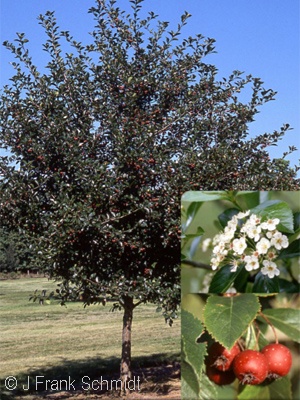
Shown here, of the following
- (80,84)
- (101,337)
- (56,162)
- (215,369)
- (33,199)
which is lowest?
(101,337)

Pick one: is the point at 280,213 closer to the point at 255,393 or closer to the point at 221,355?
the point at 221,355

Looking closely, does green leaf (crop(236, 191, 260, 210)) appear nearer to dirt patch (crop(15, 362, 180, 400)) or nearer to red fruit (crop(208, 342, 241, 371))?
red fruit (crop(208, 342, 241, 371))

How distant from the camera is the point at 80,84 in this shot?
7.91 metres

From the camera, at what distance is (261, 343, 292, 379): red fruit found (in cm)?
241

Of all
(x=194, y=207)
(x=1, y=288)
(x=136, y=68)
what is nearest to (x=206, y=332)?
(x=194, y=207)

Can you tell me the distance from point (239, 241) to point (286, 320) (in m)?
0.48

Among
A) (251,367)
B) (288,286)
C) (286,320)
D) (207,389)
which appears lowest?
(207,389)

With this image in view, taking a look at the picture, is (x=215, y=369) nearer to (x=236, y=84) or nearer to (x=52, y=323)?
(x=236, y=84)

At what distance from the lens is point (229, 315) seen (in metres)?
2.57

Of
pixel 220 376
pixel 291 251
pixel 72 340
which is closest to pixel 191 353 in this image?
pixel 220 376

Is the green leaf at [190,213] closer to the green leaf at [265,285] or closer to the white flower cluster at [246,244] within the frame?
the white flower cluster at [246,244]

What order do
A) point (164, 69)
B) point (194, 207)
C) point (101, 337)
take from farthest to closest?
point (101, 337)
point (164, 69)
point (194, 207)

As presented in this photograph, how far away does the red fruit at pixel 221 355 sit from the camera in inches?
99.1

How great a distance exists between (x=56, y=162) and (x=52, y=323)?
374 inches
